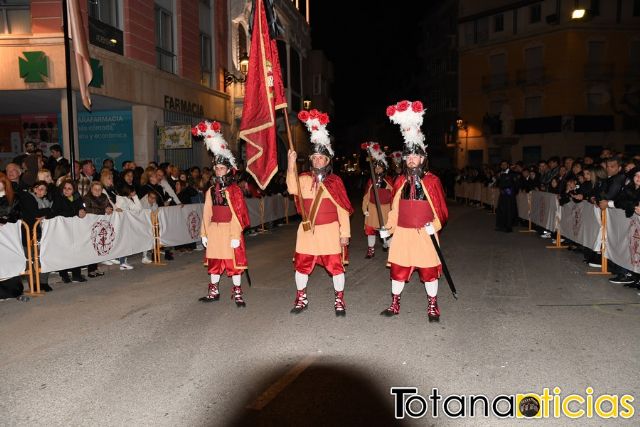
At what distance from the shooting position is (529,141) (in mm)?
39562

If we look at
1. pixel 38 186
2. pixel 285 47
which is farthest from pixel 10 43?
pixel 285 47

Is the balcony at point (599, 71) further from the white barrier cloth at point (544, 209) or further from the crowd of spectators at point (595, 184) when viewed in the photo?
the white barrier cloth at point (544, 209)

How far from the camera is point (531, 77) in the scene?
→ 38969mm

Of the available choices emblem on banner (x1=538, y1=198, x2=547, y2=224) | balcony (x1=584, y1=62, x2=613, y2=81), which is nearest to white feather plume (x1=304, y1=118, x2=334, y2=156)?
emblem on banner (x1=538, y1=198, x2=547, y2=224)

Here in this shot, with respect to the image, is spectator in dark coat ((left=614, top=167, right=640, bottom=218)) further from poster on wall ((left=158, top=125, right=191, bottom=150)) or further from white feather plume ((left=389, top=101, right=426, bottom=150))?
poster on wall ((left=158, top=125, right=191, bottom=150))

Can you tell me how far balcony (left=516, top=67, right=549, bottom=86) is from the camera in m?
38.4

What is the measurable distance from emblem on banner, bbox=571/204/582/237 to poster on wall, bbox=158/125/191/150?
1107 cm

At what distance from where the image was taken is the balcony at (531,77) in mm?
38438

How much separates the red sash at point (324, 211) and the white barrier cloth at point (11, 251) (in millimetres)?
4469

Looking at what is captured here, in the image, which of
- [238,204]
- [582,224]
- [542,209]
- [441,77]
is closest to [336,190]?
[238,204]

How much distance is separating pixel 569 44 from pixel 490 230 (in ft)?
90.7

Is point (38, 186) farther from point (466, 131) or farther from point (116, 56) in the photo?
point (466, 131)

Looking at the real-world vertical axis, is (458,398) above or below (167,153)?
below

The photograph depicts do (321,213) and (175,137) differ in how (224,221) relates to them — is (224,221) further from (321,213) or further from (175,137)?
(175,137)
